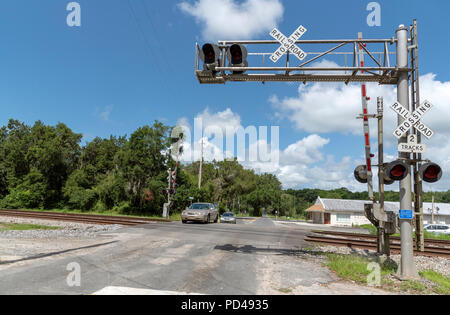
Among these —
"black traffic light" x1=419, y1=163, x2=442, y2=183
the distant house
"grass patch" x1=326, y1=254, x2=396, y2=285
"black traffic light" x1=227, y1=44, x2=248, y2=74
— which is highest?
"black traffic light" x1=227, y1=44, x2=248, y2=74

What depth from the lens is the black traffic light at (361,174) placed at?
8.99m

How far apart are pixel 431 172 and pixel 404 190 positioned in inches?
29.6

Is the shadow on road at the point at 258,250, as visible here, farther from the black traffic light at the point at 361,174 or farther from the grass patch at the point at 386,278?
the black traffic light at the point at 361,174

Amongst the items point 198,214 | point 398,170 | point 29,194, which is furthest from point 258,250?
point 29,194

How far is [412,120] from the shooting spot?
7.39m

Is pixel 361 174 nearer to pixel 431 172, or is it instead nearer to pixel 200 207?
pixel 431 172

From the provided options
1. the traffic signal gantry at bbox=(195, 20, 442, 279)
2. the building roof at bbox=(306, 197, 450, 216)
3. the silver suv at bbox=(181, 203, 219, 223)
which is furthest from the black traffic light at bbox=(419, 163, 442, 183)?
the building roof at bbox=(306, 197, 450, 216)

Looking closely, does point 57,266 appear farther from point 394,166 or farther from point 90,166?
point 90,166

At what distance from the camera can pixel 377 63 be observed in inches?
321

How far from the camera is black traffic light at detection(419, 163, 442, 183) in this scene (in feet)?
23.6

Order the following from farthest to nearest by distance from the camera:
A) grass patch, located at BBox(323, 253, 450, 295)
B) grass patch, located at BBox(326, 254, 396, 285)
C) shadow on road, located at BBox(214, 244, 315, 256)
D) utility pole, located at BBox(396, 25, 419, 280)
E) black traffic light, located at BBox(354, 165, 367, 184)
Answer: shadow on road, located at BBox(214, 244, 315, 256), black traffic light, located at BBox(354, 165, 367, 184), utility pole, located at BBox(396, 25, 419, 280), grass patch, located at BBox(326, 254, 396, 285), grass patch, located at BBox(323, 253, 450, 295)

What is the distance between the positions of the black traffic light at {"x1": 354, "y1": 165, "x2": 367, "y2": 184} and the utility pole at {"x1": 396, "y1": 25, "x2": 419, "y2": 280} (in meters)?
1.43

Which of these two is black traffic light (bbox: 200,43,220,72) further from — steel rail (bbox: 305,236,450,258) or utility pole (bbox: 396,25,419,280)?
steel rail (bbox: 305,236,450,258)
